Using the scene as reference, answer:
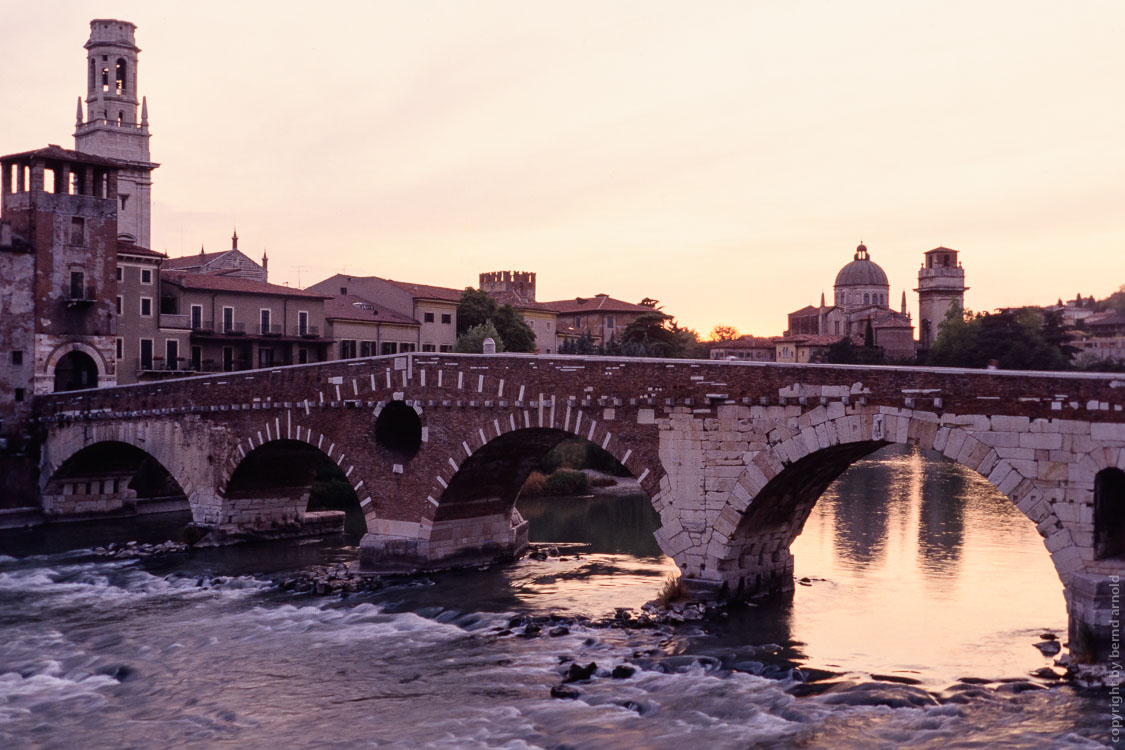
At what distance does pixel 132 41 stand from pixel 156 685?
5783cm

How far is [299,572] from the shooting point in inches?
1104

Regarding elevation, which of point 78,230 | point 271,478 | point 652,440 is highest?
point 78,230

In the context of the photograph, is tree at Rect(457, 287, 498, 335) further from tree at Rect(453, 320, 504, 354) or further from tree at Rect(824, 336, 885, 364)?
tree at Rect(824, 336, 885, 364)

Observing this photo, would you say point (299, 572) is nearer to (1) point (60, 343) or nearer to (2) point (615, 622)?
(2) point (615, 622)

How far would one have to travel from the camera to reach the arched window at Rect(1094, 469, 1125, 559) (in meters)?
18.1

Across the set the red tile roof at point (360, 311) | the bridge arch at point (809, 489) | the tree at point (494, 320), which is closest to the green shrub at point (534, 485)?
the red tile roof at point (360, 311)

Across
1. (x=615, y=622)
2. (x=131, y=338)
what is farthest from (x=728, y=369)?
(x=131, y=338)

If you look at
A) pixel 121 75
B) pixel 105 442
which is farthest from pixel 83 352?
pixel 121 75

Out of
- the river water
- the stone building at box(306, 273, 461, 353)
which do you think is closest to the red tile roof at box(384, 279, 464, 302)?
the stone building at box(306, 273, 461, 353)

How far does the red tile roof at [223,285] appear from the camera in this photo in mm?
48469

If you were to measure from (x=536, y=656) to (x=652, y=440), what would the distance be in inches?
203

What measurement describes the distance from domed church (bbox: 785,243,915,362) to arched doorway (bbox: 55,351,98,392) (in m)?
62.7

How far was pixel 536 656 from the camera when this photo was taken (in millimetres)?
20172

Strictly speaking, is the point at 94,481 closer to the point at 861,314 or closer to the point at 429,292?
the point at 429,292
